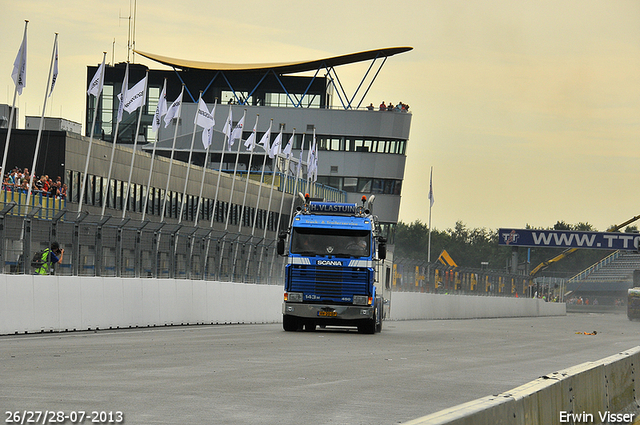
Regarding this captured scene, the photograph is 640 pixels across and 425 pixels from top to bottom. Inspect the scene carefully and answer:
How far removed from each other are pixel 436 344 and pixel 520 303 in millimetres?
40085

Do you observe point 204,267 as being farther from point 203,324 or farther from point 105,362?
point 105,362

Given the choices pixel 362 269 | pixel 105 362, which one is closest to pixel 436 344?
pixel 362 269

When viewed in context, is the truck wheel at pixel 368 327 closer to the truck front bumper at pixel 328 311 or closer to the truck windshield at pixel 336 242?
the truck front bumper at pixel 328 311

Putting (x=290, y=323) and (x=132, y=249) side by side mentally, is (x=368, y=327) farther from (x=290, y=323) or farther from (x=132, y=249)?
(x=132, y=249)

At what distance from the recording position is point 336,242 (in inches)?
973

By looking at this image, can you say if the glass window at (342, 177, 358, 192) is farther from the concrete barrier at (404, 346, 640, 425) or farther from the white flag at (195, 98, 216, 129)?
the concrete barrier at (404, 346, 640, 425)

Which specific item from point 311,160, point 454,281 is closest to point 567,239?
point 311,160

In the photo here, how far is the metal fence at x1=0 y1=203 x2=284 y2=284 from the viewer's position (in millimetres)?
21172

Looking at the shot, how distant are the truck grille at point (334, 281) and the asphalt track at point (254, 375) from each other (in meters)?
2.38

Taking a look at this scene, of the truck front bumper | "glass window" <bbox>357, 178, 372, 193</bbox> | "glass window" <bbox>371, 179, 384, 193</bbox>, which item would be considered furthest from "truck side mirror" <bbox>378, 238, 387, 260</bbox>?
"glass window" <bbox>371, 179, 384, 193</bbox>

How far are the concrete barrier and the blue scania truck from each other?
13.0m

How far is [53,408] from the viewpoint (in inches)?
356

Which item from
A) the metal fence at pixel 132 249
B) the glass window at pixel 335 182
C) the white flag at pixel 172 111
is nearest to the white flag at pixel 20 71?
the metal fence at pixel 132 249

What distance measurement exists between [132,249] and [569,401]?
18.7m
